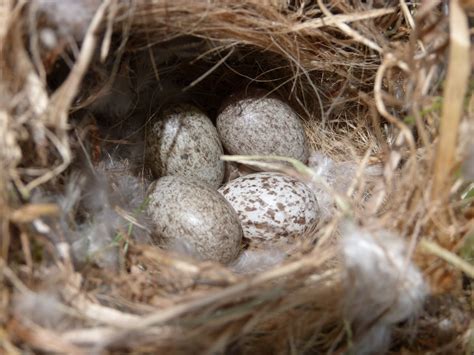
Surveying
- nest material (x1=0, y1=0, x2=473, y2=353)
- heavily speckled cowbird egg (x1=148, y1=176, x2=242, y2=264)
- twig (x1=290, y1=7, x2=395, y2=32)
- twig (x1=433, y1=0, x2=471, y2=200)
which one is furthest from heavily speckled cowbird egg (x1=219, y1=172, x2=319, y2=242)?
twig (x1=433, y1=0, x2=471, y2=200)

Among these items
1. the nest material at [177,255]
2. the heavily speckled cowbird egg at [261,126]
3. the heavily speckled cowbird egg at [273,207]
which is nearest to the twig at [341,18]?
the nest material at [177,255]

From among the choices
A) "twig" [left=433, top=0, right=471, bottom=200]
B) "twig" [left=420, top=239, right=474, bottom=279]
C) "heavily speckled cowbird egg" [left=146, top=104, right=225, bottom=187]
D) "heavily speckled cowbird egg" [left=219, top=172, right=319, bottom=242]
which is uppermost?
"twig" [left=433, top=0, right=471, bottom=200]

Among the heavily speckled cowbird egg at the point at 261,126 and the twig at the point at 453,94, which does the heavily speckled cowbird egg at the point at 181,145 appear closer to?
the heavily speckled cowbird egg at the point at 261,126

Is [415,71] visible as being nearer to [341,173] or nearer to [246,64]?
[341,173]

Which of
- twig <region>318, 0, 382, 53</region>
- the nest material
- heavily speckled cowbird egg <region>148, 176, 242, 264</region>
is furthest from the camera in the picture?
heavily speckled cowbird egg <region>148, 176, 242, 264</region>

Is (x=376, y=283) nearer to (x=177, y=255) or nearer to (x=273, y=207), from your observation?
(x=177, y=255)

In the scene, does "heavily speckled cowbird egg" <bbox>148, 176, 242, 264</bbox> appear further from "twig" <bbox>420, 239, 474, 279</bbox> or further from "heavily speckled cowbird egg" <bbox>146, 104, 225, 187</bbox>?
"twig" <bbox>420, 239, 474, 279</bbox>

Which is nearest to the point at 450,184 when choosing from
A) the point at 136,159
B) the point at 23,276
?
the point at 23,276
